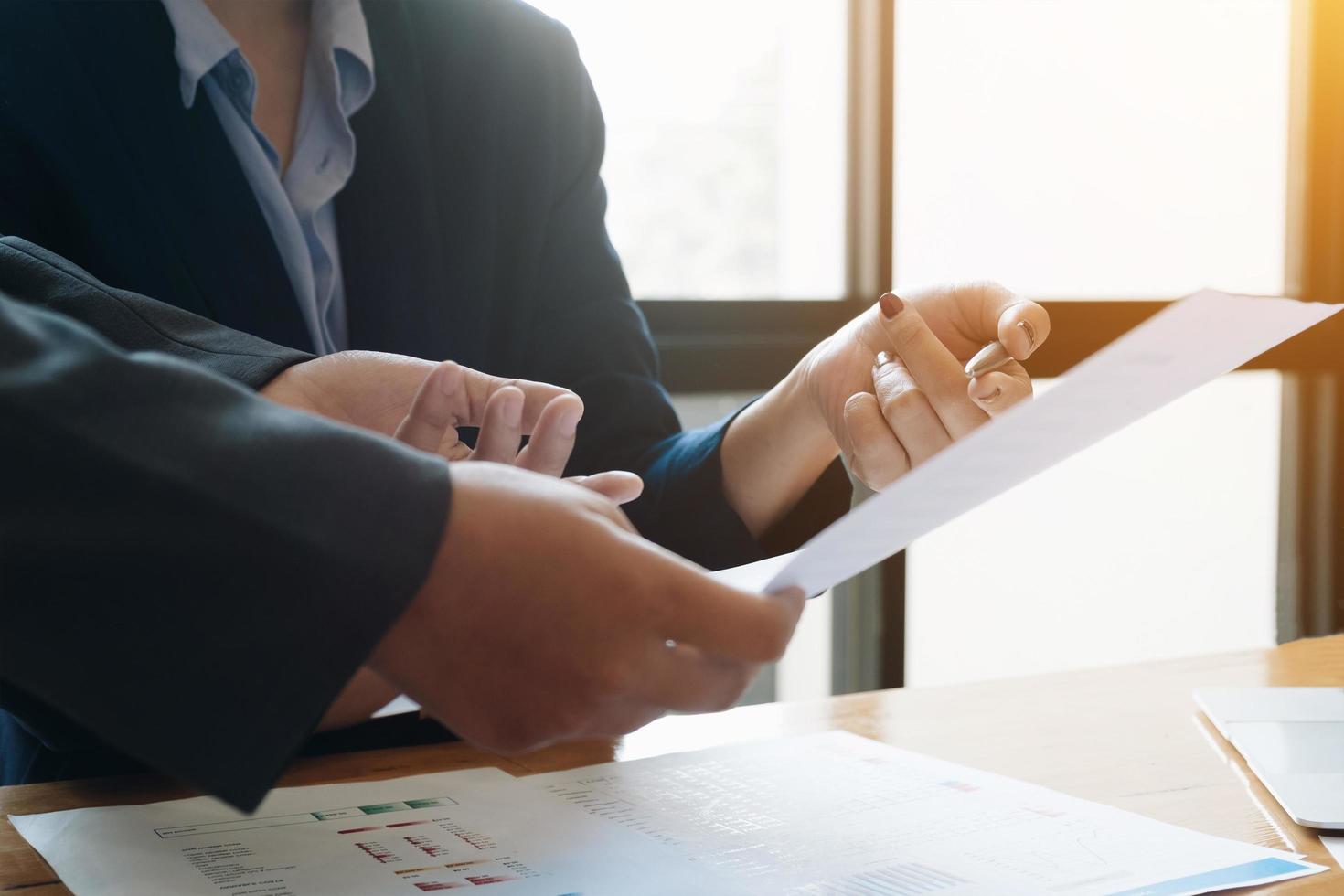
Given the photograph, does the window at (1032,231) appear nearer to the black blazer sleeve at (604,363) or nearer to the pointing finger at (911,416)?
the black blazer sleeve at (604,363)

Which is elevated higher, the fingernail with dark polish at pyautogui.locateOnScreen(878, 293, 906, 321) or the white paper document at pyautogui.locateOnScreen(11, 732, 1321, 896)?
the fingernail with dark polish at pyautogui.locateOnScreen(878, 293, 906, 321)

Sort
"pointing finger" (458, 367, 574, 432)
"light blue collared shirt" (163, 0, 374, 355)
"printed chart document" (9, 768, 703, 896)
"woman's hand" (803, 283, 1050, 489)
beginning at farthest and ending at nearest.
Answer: "light blue collared shirt" (163, 0, 374, 355) → "woman's hand" (803, 283, 1050, 489) → "pointing finger" (458, 367, 574, 432) → "printed chart document" (9, 768, 703, 896)

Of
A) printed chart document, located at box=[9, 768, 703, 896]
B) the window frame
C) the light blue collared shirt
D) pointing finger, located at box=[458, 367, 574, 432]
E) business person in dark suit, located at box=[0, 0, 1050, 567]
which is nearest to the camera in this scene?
printed chart document, located at box=[9, 768, 703, 896]

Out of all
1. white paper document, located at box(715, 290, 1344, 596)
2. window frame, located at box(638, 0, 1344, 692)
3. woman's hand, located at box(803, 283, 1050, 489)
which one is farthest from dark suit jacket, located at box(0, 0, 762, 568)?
window frame, located at box(638, 0, 1344, 692)

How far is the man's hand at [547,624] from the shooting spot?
0.39 meters

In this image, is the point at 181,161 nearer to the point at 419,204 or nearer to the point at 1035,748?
the point at 419,204

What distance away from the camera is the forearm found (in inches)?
35.3

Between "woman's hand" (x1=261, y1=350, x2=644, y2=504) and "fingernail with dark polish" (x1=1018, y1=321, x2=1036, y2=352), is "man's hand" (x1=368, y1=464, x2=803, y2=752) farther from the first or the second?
"fingernail with dark polish" (x1=1018, y1=321, x2=1036, y2=352)

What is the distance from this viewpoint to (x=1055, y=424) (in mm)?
441

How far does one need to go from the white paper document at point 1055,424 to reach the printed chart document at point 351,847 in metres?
0.16

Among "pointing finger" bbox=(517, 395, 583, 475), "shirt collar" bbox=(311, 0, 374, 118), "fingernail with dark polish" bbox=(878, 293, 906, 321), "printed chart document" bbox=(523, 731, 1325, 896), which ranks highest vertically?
"shirt collar" bbox=(311, 0, 374, 118)

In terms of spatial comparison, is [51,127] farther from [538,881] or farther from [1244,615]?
[1244,615]

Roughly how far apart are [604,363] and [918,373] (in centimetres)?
42

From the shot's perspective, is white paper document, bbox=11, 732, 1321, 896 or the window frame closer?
white paper document, bbox=11, 732, 1321, 896
